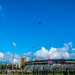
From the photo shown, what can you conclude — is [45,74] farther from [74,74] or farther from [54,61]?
[54,61]

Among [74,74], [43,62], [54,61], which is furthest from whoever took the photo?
[43,62]

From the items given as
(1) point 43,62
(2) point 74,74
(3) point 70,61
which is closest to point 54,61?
(3) point 70,61

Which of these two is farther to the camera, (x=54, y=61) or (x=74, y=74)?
(x=54, y=61)

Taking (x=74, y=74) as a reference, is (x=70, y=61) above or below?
above

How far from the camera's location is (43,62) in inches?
5012

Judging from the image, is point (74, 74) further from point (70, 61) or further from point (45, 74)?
point (70, 61)

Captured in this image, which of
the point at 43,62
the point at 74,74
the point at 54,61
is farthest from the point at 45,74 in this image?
the point at 43,62

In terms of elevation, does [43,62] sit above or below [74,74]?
above

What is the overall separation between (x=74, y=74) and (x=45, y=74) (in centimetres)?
445

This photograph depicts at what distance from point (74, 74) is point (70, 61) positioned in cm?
7448

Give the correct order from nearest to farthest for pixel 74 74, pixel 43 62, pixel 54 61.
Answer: pixel 74 74 → pixel 54 61 → pixel 43 62

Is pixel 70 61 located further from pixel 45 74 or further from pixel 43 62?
pixel 45 74

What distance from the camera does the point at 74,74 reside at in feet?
118

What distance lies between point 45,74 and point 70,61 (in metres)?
75.0
